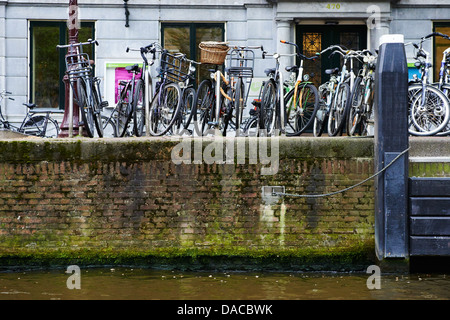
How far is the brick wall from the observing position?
8.40 metres

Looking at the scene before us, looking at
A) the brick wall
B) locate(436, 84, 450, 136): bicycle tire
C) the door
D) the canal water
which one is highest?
the door

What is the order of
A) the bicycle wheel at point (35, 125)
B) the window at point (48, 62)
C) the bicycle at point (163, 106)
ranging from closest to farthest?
the bicycle at point (163, 106)
the bicycle wheel at point (35, 125)
the window at point (48, 62)

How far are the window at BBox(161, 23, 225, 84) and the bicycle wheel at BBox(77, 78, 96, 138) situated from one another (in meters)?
5.70

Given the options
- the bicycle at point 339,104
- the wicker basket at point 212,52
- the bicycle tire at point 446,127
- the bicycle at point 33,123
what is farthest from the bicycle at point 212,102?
the bicycle at point 33,123

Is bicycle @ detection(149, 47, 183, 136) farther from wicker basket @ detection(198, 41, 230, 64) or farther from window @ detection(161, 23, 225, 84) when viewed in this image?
window @ detection(161, 23, 225, 84)

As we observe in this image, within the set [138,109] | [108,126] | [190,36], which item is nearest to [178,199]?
[138,109]

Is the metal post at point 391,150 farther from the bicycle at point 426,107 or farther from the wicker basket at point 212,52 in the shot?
the wicker basket at point 212,52

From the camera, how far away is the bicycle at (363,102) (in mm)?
9102

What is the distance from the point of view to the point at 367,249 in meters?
8.37

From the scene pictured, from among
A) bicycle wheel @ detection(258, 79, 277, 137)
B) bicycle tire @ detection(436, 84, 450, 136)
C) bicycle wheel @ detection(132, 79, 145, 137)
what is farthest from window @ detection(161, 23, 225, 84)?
bicycle tire @ detection(436, 84, 450, 136)

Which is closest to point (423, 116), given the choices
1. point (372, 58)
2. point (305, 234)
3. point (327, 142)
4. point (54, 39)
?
point (372, 58)

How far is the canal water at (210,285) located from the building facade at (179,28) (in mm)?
7449
